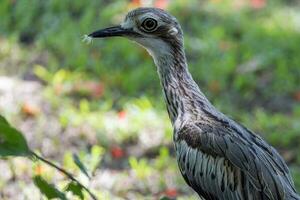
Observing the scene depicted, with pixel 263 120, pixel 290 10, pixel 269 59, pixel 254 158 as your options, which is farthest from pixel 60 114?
pixel 290 10

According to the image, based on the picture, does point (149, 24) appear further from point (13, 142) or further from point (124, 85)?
point (124, 85)

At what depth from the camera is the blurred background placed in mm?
6770

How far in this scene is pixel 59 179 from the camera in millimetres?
6402

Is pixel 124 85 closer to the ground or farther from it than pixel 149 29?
farther from it

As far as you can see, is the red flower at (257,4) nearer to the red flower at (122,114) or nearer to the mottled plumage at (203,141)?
the red flower at (122,114)

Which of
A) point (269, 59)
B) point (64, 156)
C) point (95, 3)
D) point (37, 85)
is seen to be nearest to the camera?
point (64, 156)

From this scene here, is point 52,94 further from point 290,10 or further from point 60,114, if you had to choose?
point 290,10

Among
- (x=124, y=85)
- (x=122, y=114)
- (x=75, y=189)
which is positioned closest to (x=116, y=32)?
(x=75, y=189)

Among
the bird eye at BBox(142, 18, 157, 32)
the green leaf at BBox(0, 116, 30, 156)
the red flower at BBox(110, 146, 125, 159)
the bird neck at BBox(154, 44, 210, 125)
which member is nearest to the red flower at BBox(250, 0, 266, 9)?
the red flower at BBox(110, 146, 125, 159)

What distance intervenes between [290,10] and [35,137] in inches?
164

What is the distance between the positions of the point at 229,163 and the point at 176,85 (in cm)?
79

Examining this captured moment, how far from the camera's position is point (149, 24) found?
544 centimetres

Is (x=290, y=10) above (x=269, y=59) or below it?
above

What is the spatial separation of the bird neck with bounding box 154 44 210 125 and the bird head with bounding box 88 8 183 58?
0.07 m
